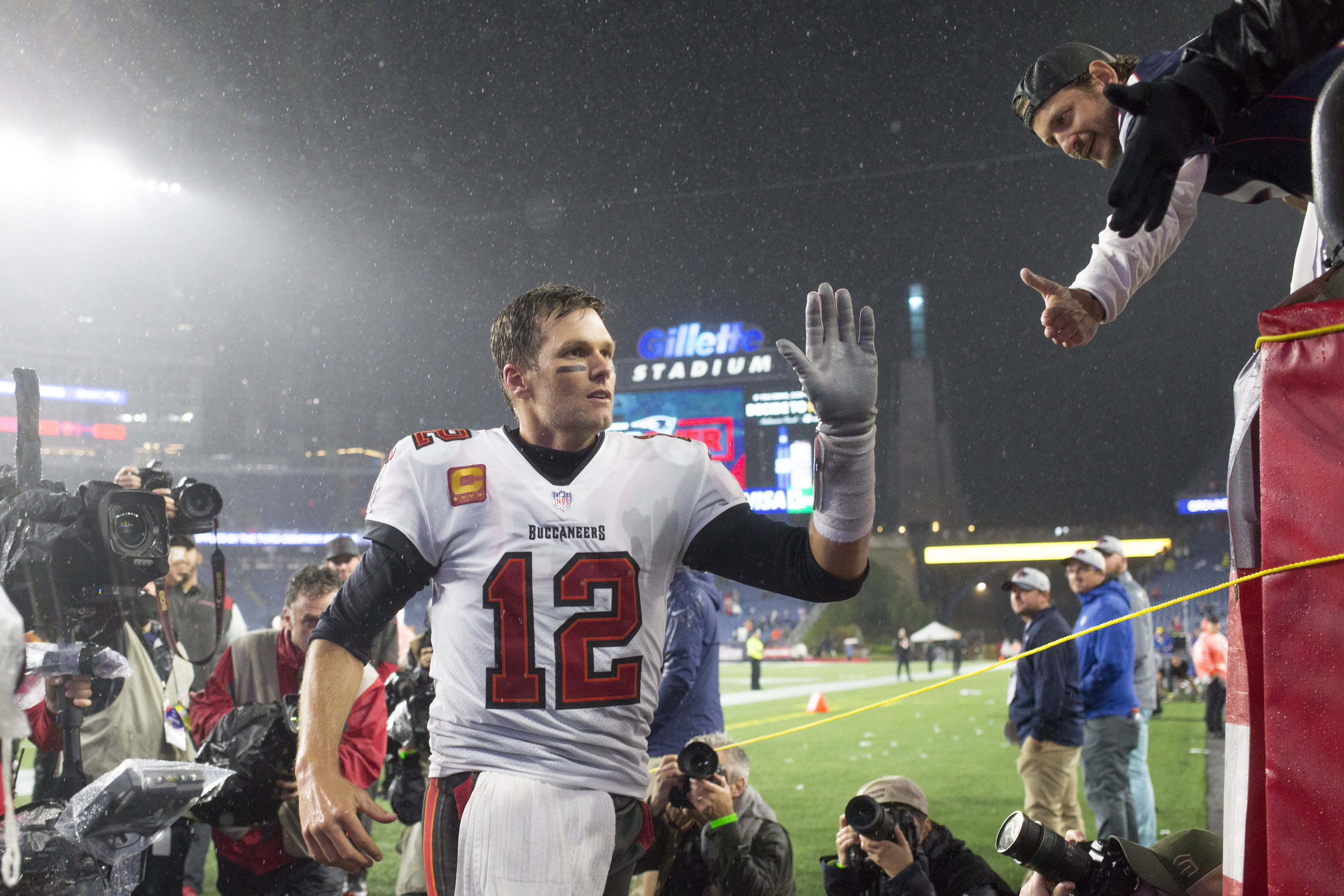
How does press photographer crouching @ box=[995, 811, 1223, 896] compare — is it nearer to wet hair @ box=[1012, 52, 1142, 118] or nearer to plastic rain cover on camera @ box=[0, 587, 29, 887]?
wet hair @ box=[1012, 52, 1142, 118]

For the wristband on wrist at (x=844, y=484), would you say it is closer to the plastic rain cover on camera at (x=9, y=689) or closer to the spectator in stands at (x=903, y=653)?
the plastic rain cover on camera at (x=9, y=689)

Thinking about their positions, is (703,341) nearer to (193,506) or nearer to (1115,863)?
(193,506)

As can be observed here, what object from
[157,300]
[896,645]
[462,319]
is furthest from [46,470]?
[896,645]

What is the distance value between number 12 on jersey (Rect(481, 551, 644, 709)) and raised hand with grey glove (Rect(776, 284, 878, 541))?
398mm

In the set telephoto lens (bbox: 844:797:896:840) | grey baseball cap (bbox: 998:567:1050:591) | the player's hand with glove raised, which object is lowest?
telephoto lens (bbox: 844:797:896:840)

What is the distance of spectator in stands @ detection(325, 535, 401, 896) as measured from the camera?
4.45 meters

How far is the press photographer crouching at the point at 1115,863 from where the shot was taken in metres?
1.56

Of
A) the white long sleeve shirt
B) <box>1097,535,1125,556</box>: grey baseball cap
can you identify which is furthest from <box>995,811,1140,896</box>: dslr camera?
<box>1097,535,1125,556</box>: grey baseball cap

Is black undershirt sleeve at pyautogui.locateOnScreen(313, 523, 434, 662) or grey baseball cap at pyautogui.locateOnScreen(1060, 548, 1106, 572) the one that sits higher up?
black undershirt sleeve at pyautogui.locateOnScreen(313, 523, 434, 662)

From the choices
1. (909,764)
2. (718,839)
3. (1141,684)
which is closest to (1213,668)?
(909,764)

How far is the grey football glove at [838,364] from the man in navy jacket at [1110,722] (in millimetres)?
4060

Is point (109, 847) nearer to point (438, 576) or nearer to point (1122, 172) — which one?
point (438, 576)

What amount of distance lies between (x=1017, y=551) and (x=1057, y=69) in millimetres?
40565

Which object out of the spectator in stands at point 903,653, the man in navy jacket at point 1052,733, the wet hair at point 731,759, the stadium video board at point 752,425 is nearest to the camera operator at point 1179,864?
the wet hair at point 731,759
